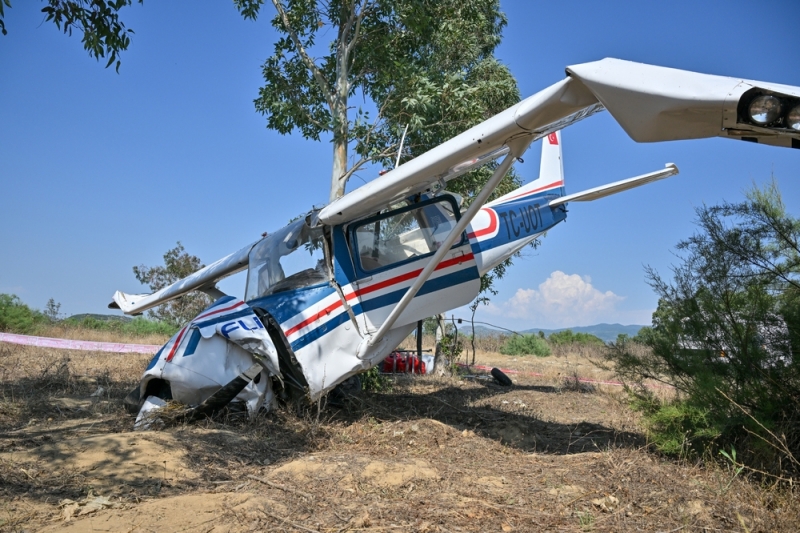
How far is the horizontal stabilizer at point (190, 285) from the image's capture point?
965cm

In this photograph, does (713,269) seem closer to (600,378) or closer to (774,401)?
(774,401)

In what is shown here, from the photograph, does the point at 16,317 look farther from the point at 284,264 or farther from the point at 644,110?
the point at 644,110

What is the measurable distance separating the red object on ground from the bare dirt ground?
534cm

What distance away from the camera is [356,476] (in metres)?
4.88

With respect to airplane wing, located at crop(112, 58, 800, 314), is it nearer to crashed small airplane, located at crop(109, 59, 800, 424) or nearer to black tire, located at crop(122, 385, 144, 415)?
crashed small airplane, located at crop(109, 59, 800, 424)

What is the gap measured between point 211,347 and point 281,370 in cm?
86

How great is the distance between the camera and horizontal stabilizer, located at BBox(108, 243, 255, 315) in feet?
31.7

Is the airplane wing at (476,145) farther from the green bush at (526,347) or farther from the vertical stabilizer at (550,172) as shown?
the green bush at (526,347)

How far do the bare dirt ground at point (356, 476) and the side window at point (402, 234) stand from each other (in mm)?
2046

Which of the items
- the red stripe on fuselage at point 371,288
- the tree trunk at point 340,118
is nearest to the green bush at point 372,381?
the red stripe on fuselage at point 371,288

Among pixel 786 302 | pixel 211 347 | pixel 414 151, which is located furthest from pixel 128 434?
pixel 414 151

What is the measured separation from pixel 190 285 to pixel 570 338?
95.5 ft

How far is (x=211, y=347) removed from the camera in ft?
20.9

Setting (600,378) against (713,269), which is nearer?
(713,269)
